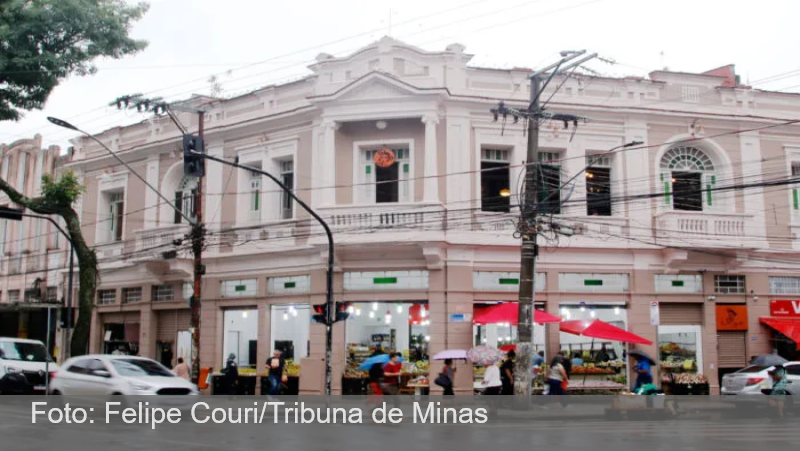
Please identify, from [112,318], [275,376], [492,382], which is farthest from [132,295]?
[492,382]

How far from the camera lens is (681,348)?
1027 inches

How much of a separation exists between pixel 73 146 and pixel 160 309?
952 cm

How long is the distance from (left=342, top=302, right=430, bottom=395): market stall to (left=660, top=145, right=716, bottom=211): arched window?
370 inches

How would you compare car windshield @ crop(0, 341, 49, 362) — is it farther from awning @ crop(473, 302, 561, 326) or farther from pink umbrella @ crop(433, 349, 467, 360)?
awning @ crop(473, 302, 561, 326)

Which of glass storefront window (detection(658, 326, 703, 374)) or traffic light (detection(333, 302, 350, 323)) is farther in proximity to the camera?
glass storefront window (detection(658, 326, 703, 374))

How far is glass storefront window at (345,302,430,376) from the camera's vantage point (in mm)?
24969

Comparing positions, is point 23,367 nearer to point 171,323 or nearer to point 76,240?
point 76,240

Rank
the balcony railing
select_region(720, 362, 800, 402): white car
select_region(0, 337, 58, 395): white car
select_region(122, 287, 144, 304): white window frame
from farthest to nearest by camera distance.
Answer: select_region(122, 287, 144, 304): white window frame
the balcony railing
select_region(0, 337, 58, 395): white car
select_region(720, 362, 800, 402): white car

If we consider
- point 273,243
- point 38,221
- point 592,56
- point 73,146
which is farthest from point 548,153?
point 38,221

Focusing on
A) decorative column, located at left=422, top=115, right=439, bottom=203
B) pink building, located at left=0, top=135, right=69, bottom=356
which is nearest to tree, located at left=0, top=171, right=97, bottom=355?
pink building, located at left=0, top=135, right=69, bottom=356

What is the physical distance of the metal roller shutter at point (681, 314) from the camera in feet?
85.7

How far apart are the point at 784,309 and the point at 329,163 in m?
15.9

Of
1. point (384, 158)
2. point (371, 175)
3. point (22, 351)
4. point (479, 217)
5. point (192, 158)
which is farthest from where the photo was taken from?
point (371, 175)

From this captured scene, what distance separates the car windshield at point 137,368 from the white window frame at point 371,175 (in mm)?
8855
